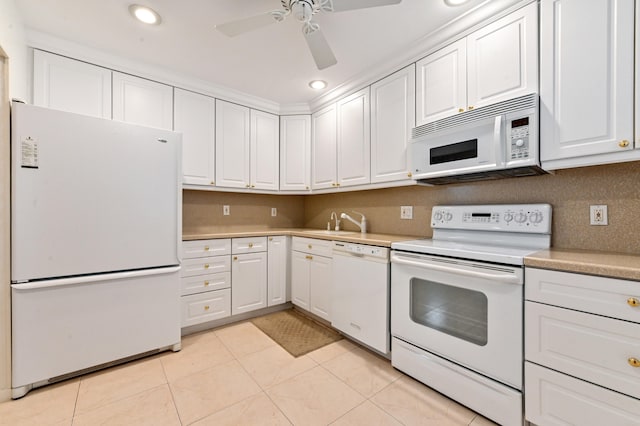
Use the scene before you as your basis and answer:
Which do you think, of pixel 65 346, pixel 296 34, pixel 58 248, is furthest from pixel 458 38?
pixel 65 346

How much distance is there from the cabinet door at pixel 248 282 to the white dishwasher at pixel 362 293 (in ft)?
2.82

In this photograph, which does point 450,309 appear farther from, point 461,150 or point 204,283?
point 204,283

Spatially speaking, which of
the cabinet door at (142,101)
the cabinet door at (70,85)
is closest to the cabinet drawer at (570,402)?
the cabinet door at (142,101)

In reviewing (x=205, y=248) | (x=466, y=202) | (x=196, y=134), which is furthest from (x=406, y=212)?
(x=196, y=134)

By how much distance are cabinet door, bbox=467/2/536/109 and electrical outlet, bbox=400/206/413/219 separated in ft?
3.27

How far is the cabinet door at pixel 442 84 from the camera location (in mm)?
1862

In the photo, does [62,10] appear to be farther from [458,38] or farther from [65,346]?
[458,38]

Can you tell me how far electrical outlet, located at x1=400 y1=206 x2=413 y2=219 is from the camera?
2508 mm

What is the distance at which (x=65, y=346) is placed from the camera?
1.73 metres

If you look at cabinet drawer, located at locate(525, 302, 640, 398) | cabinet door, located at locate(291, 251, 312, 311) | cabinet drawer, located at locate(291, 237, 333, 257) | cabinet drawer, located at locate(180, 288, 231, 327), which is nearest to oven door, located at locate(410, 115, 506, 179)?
cabinet drawer, located at locate(525, 302, 640, 398)

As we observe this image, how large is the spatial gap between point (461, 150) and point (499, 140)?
251 mm

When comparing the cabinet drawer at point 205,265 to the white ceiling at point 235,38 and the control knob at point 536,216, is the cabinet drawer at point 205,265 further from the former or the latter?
the control knob at point 536,216

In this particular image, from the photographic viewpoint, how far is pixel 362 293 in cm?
211

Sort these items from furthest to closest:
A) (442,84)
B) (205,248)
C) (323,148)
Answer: (323,148)
(205,248)
(442,84)
